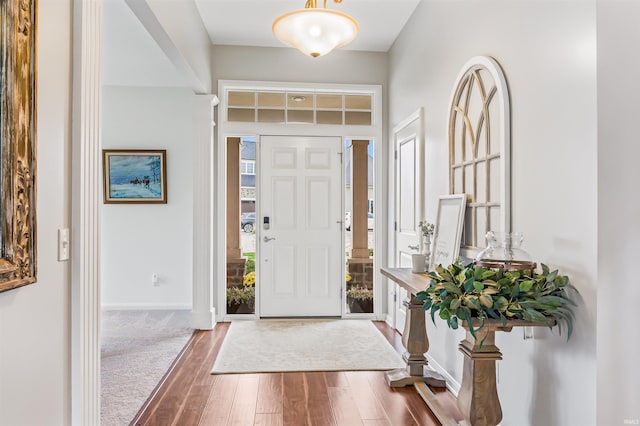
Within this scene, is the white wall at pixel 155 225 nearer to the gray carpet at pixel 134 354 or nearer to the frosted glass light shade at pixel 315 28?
the gray carpet at pixel 134 354

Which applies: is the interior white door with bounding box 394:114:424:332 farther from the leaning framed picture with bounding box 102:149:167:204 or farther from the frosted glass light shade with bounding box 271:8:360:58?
the leaning framed picture with bounding box 102:149:167:204

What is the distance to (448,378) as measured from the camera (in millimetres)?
2760

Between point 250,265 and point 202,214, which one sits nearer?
point 202,214

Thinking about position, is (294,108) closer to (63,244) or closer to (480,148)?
(480,148)

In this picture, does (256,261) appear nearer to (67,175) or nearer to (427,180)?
(427,180)

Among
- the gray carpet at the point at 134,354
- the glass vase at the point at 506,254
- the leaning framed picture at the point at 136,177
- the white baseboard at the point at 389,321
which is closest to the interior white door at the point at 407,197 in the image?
the white baseboard at the point at 389,321

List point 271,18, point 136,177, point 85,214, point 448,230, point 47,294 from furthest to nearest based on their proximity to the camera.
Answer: point 136,177
point 271,18
point 448,230
point 85,214
point 47,294

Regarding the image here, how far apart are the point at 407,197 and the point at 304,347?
1621 millimetres

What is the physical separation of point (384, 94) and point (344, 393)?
10.1 ft

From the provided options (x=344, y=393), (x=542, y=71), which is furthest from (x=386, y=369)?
(x=542, y=71)

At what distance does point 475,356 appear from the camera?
67.3 inches

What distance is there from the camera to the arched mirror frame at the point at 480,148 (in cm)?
204

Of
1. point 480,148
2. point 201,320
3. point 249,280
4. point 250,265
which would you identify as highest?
point 480,148

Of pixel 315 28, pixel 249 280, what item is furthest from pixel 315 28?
pixel 249 280
